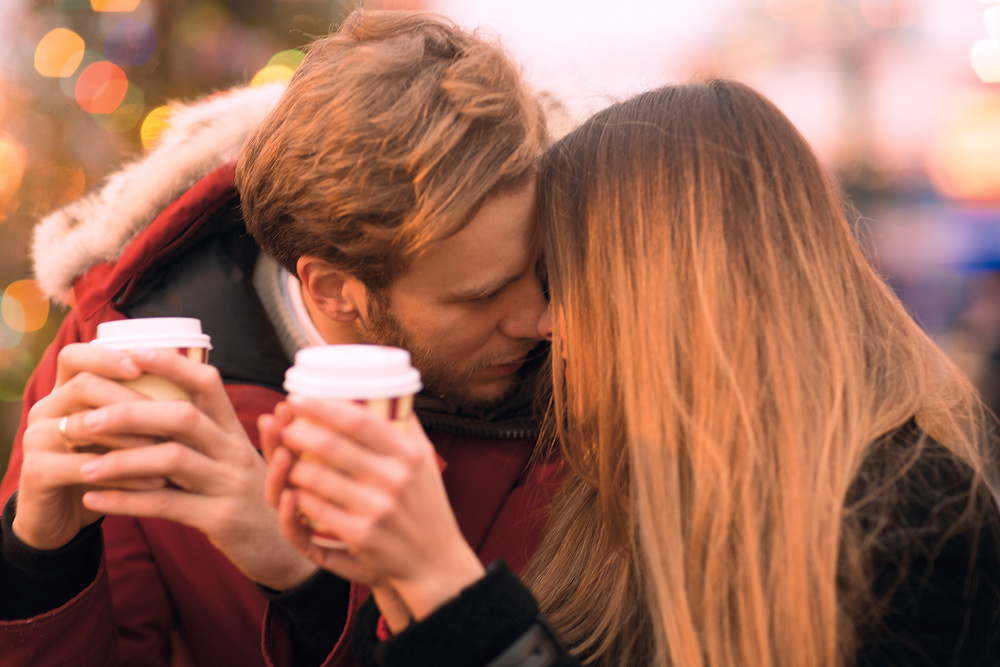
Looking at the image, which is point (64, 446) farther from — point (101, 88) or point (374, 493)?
point (101, 88)

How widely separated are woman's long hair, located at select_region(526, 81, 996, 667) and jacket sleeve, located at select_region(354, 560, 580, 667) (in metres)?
0.32

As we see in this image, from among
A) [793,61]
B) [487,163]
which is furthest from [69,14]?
[793,61]

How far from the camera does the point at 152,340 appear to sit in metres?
1.20

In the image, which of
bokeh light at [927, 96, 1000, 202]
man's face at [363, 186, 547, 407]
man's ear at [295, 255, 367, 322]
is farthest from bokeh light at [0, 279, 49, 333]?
bokeh light at [927, 96, 1000, 202]

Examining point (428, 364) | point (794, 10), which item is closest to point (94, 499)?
point (428, 364)

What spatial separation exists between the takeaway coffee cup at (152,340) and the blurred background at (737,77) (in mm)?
1298

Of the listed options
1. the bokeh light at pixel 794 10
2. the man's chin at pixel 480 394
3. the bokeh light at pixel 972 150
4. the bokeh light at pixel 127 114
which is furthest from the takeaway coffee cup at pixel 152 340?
the bokeh light at pixel 794 10

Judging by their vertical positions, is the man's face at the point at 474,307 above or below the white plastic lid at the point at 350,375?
below

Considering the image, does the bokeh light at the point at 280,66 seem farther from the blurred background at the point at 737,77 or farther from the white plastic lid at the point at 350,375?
the white plastic lid at the point at 350,375

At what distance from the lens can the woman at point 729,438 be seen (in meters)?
1.18

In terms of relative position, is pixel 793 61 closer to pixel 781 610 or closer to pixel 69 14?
pixel 69 14

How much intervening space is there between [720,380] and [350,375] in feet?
2.42

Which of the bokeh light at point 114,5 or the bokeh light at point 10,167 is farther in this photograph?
the bokeh light at point 10,167

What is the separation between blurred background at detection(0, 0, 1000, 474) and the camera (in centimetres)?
338
